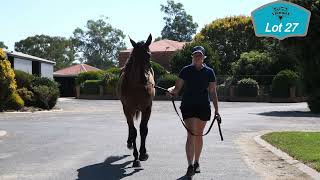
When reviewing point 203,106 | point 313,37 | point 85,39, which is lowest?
point 203,106

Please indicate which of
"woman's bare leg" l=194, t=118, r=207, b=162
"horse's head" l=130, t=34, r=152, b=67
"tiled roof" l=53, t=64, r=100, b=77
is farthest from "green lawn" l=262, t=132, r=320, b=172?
"tiled roof" l=53, t=64, r=100, b=77

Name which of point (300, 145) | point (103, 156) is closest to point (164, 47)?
point (300, 145)

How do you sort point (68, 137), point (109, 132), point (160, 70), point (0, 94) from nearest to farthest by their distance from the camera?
point (68, 137) → point (109, 132) → point (0, 94) → point (160, 70)

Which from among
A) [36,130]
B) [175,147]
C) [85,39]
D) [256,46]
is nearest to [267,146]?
[175,147]

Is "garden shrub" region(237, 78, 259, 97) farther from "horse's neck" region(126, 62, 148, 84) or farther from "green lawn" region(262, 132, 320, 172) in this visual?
"horse's neck" region(126, 62, 148, 84)

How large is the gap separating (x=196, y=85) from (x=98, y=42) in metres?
112

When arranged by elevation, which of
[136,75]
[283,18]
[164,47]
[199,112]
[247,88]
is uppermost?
[164,47]

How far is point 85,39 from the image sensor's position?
395ft

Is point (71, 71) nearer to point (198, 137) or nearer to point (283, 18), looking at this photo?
point (283, 18)

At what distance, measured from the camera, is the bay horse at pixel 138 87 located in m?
10.1

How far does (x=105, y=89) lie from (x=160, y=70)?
5.76m

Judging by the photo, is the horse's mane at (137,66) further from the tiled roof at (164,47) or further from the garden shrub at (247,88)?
the tiled roof at (164,47)

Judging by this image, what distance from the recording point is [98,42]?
393 ft

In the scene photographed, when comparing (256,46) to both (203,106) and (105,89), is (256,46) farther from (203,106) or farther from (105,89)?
(203,106)
